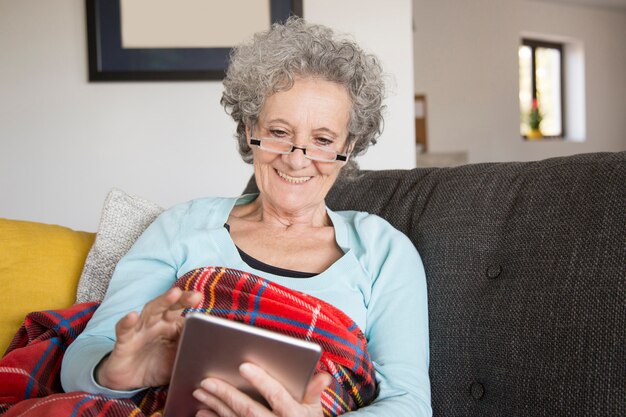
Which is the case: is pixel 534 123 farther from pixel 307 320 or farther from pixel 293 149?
pixel 307 320

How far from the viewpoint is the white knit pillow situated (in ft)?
5.11

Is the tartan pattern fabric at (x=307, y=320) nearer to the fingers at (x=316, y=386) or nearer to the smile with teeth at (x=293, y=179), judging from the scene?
the fingers at (x=316, y=386)

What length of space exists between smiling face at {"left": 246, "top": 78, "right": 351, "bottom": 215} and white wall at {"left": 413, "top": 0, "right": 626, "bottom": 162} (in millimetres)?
5886

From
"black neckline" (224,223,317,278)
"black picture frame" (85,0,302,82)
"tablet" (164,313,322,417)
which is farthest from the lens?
"black picture frame" (85,0,302,82)

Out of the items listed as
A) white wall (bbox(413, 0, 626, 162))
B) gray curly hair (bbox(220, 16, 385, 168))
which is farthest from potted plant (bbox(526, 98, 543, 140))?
gray curly hair (bbox(220, 16, 385, 168))

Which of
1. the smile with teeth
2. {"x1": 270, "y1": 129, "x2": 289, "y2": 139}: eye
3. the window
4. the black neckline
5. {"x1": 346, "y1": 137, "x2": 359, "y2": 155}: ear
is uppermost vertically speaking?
the window

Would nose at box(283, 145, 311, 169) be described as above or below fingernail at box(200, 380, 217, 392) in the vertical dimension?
above

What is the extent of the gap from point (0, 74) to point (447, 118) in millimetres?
5328

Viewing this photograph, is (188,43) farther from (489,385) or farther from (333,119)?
(489,385)

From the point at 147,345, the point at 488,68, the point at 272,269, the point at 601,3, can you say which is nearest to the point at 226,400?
the point at 147,345

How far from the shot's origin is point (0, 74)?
2.84 meters

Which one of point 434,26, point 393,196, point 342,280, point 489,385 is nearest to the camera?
point 489,385

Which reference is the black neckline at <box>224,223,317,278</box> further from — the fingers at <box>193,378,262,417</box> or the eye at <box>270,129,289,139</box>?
the fingers at <box>193,378,262,417</box>

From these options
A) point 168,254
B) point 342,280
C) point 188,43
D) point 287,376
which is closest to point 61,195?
point 188,43
